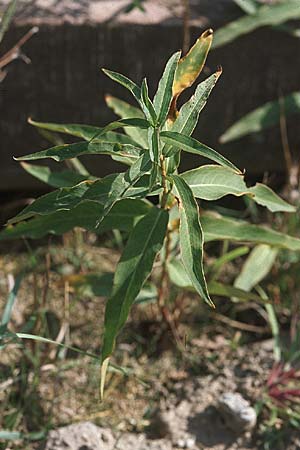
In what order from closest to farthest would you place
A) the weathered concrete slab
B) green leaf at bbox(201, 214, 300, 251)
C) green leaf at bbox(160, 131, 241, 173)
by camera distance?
green leaf at bbox(160, 131, 241, 173) < green leaf at bbox(201, 214, 300, 251) < the weathered concrete slab

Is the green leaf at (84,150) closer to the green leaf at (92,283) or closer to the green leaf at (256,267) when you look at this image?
the green leaf at (92,283)

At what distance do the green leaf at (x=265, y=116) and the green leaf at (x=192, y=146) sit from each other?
1.01 meters

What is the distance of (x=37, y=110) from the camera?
2.79 m

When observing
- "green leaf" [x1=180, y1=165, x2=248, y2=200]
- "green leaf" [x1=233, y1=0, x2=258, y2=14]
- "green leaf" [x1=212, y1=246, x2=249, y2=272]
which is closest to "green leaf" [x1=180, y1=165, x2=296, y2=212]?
"green leaf" [x1=180, y1=165, x2=248, y2=200]

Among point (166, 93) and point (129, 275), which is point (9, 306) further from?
point (166, 93)

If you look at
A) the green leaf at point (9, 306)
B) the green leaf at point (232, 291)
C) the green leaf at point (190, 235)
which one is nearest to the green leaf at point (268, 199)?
the green leaf at point (232, 291)

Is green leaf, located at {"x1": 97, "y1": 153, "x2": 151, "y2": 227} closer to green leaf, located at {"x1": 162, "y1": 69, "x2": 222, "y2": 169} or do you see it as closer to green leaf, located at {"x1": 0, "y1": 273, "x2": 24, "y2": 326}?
green leaf, located at {"x1": 162, "y1": 69, "x2": 222, "y2": 169}

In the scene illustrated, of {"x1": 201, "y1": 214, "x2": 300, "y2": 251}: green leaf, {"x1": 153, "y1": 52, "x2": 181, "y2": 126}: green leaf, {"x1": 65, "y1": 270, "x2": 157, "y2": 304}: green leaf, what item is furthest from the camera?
{"x1": 65, "y1": 270, "x2": 157, "y2": 304}: green leaf

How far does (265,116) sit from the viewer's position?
2.83 metres

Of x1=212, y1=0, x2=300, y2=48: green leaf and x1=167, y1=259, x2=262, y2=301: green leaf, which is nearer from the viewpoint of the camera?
x1=167, y1=259, x2=262, y2=301: green leaf

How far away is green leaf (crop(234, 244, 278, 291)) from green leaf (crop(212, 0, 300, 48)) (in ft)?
2.11

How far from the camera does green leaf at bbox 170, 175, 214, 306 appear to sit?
1.79 m

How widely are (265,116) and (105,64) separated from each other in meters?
0.53

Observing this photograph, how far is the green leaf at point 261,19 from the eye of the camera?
2.70m
